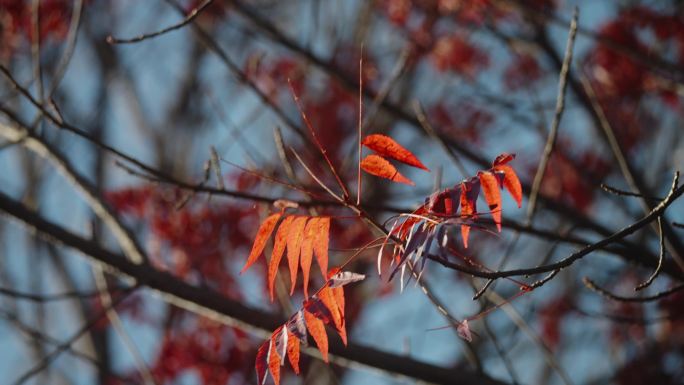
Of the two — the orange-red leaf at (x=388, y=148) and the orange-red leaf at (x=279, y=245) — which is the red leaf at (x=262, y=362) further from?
the orange-red leaf at (x=388, y=148)

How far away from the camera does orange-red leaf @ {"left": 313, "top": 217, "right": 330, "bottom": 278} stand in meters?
1.60

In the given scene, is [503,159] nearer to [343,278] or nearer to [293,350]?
[343,278]

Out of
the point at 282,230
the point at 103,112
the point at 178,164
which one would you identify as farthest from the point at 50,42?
the point at 282,230

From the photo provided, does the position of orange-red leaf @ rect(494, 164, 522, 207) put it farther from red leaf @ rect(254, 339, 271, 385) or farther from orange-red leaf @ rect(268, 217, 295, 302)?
red leaf @ rect(254, 339, 271, 385)

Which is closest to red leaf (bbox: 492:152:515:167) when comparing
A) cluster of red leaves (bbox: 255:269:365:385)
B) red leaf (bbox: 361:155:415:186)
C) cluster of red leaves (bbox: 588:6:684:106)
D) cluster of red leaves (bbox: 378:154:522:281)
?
cluster of red leaves (bbox: 378:154:522:281)

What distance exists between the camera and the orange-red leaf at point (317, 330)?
167 cm

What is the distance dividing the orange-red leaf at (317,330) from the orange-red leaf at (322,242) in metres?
0.13

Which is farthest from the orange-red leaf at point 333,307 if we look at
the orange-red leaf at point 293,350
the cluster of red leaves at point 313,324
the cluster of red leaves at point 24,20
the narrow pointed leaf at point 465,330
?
the cluster of red leaves at point 24,20

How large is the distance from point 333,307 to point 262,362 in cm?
24

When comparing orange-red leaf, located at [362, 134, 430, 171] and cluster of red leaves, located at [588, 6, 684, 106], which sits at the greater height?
cluster of red leaves, located at [588, 6, 684, 106]

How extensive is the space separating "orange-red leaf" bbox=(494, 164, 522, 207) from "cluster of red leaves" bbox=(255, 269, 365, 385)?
1.47ft

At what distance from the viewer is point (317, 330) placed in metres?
1.69

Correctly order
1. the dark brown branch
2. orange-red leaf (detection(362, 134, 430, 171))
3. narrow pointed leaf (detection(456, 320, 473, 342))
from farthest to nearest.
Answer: orange-red leaf (detection(362, 134, 430, 171)), narrow pointed leaf (detection(456, 320, 473, 342)), the dark brown branch

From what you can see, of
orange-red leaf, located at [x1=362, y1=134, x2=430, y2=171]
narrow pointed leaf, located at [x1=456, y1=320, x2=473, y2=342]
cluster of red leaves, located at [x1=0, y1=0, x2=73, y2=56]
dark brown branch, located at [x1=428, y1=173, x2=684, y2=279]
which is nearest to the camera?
dark brown branch, located at [x1=428, y1=173, x2=684, y2=279]
